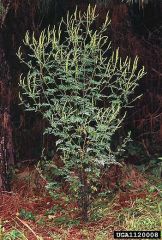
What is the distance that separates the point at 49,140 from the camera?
7.01 meters

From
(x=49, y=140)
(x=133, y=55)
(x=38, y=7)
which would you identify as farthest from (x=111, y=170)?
(x=38, y=7)

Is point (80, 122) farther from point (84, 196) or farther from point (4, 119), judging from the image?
point (4, 119)

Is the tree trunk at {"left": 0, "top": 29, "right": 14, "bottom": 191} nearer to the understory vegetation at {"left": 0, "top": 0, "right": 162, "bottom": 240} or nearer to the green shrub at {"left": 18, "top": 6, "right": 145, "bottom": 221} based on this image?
the understory vegetation at {"left": 0, "top": 0, "right": 162, "bottom": 240}

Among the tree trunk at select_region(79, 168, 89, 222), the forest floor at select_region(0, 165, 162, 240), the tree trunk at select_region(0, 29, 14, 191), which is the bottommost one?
the forest floor at select_region(0, 165, 162, 240)

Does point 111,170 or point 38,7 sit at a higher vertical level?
point 38,7

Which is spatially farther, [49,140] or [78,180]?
[49,140]

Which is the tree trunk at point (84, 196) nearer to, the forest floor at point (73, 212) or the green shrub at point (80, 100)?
the green shrub at point (80, 100)

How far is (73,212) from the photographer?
5.50 m

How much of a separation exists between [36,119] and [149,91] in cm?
172

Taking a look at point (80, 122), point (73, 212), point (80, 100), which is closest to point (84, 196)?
point (73, 212)

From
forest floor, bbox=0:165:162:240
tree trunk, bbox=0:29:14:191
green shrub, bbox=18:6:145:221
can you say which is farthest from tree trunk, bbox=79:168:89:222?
tree trunk, bbox=0:29:14:191

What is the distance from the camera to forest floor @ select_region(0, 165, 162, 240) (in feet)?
16.1

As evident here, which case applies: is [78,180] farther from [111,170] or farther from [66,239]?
[111,170]

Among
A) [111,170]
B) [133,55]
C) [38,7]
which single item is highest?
[38,7]
